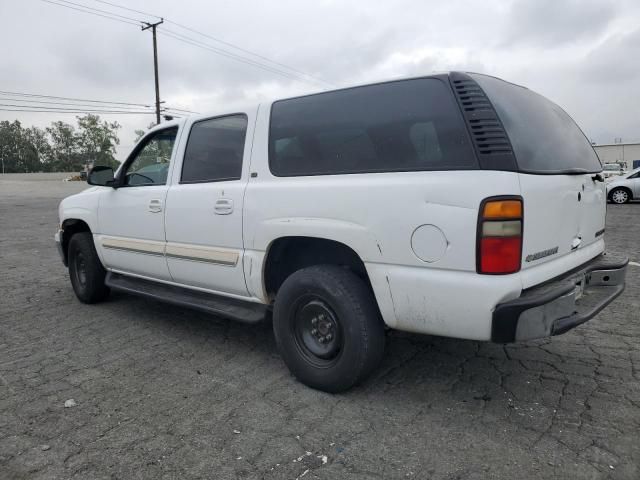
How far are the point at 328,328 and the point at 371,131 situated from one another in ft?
4.01

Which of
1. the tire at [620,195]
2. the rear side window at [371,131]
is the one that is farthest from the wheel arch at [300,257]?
the tire at [620,195]

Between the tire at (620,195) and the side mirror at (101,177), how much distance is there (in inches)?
712

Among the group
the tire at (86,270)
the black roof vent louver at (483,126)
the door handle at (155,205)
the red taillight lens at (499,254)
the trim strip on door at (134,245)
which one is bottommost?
the tire at (86,270)

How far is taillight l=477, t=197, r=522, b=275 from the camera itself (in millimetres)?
Answer: 2383

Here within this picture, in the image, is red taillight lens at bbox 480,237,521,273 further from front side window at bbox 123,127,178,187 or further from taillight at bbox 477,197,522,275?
front side window at bbox 123,127,178,187

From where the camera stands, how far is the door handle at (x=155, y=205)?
403cm

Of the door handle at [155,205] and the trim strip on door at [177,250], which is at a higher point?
the door handle at [155,205]

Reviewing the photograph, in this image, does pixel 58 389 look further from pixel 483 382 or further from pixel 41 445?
pixel 483 382

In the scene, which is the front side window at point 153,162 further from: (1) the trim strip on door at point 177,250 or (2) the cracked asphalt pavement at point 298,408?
(2) the cracked asphalt pavement at point 298,408

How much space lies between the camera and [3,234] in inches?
449

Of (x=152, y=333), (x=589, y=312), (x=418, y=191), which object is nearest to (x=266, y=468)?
(x=418, y=191)

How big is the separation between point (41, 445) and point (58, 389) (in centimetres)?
71

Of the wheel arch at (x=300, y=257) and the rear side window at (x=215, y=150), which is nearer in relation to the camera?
the wheel arch at (x=300, y=257)

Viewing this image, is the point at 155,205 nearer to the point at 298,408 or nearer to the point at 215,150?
the point at 215,150
